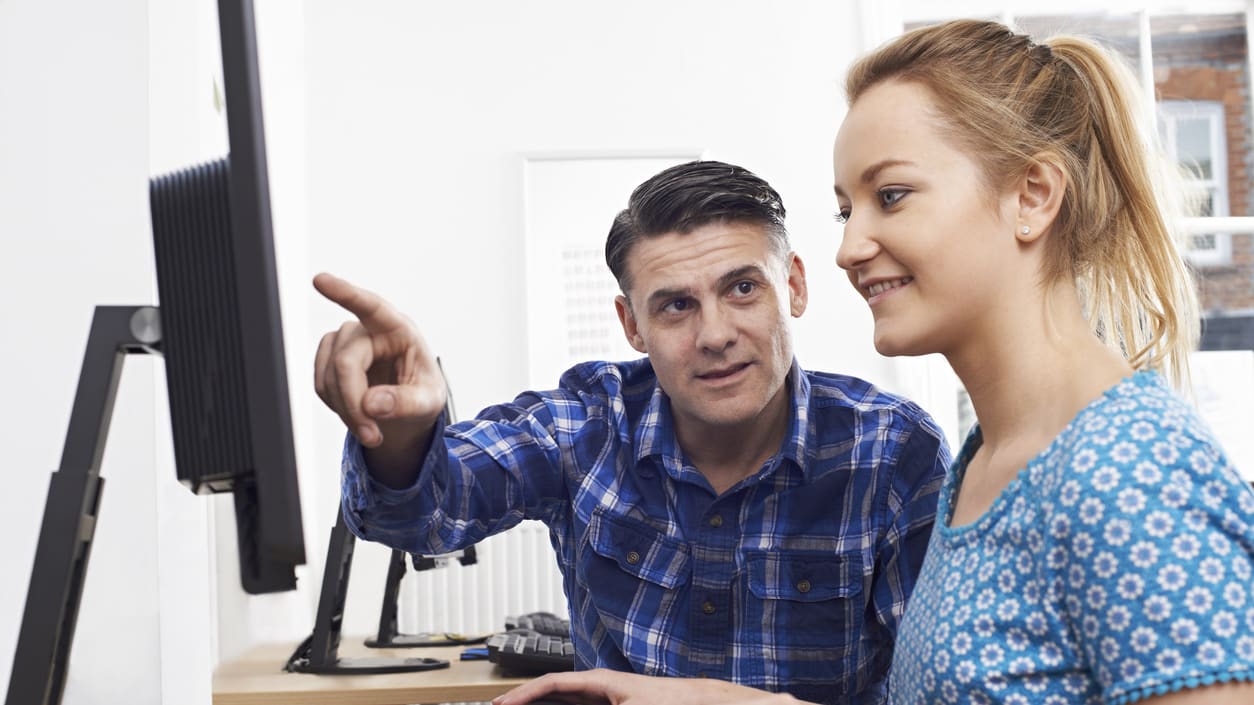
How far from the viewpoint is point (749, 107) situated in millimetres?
3641

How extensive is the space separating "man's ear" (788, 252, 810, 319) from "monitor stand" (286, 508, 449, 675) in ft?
3.24

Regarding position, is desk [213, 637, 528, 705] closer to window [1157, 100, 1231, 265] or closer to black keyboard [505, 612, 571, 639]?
black keyboard [505, 612, 571, 639]

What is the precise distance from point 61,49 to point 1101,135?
44.9 inches

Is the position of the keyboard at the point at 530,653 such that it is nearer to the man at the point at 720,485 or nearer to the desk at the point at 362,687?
the desk at the point at 362,687

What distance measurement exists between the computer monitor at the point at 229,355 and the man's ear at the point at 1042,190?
0.66 m

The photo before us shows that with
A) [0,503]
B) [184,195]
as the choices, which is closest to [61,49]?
[0,503]

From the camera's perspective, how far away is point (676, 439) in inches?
60.4

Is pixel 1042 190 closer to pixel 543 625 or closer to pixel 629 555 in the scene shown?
pixel 629 555

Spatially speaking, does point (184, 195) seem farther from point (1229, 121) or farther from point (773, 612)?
point (1229, 121)

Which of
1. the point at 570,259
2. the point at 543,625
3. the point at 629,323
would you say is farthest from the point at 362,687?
the point at 570,259

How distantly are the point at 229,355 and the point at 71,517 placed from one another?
0.22 meters

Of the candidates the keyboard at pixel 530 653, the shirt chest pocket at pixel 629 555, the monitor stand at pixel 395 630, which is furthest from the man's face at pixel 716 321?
the monitor stand at pixel 395 630

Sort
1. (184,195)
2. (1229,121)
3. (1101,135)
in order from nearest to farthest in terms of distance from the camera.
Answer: (184,195)
(1101,135)
(1229,121)

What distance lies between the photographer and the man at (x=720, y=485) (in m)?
1.41
